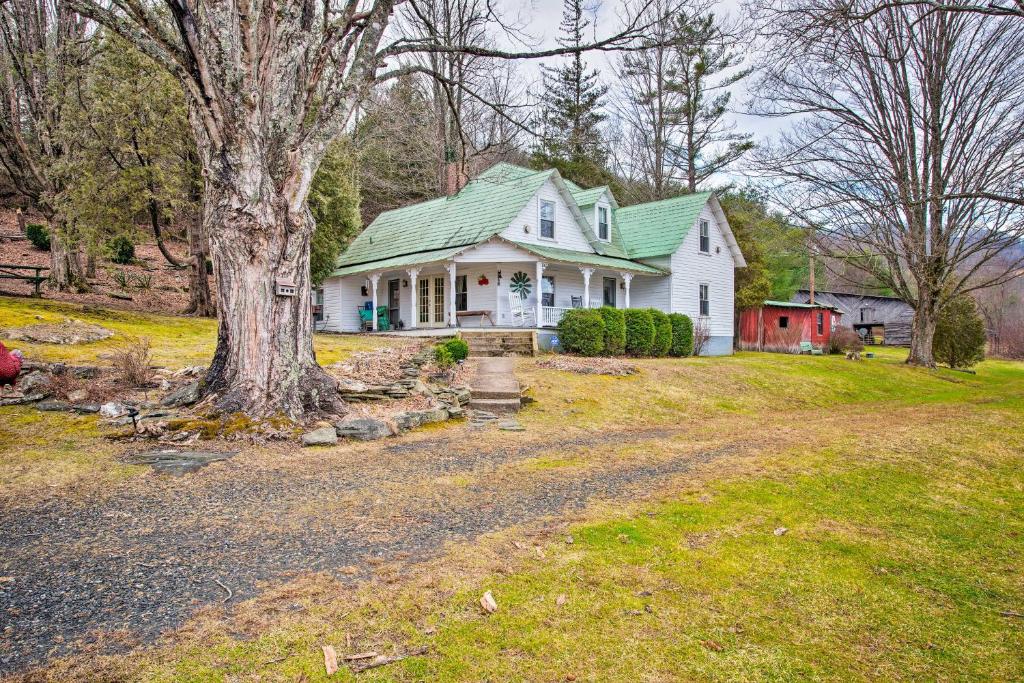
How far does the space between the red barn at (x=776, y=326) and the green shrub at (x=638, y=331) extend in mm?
13236

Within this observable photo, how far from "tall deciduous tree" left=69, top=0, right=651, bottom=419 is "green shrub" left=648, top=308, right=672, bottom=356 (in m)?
15.0

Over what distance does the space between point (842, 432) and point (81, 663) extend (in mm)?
9506

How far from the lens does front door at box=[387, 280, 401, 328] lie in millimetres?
25328

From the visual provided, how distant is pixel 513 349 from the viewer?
18.0m

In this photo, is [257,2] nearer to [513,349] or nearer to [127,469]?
[127,469]

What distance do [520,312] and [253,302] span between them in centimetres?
1356

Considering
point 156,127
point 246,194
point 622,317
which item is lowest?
point 622,317

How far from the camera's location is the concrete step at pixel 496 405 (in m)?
10.7

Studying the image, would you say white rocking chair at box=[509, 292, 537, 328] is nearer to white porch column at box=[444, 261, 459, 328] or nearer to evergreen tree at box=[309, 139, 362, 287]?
white porch column at box=[444, 261, 459, 328]

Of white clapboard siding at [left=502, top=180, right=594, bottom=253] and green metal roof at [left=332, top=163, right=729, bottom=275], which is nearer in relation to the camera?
white clapboard siding at [left=502, top=180, right=594, bottom=253]

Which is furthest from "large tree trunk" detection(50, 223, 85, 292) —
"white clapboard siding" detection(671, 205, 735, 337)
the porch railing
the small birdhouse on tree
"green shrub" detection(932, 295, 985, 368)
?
"green shrub" detection(932, 295, 985, 368)

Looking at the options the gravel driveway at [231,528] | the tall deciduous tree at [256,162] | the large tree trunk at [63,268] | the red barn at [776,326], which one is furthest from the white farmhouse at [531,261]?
the gravel driveway at [231,528]

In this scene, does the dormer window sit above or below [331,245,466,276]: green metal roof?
above

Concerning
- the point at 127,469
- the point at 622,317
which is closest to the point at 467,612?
the point at 127,469
